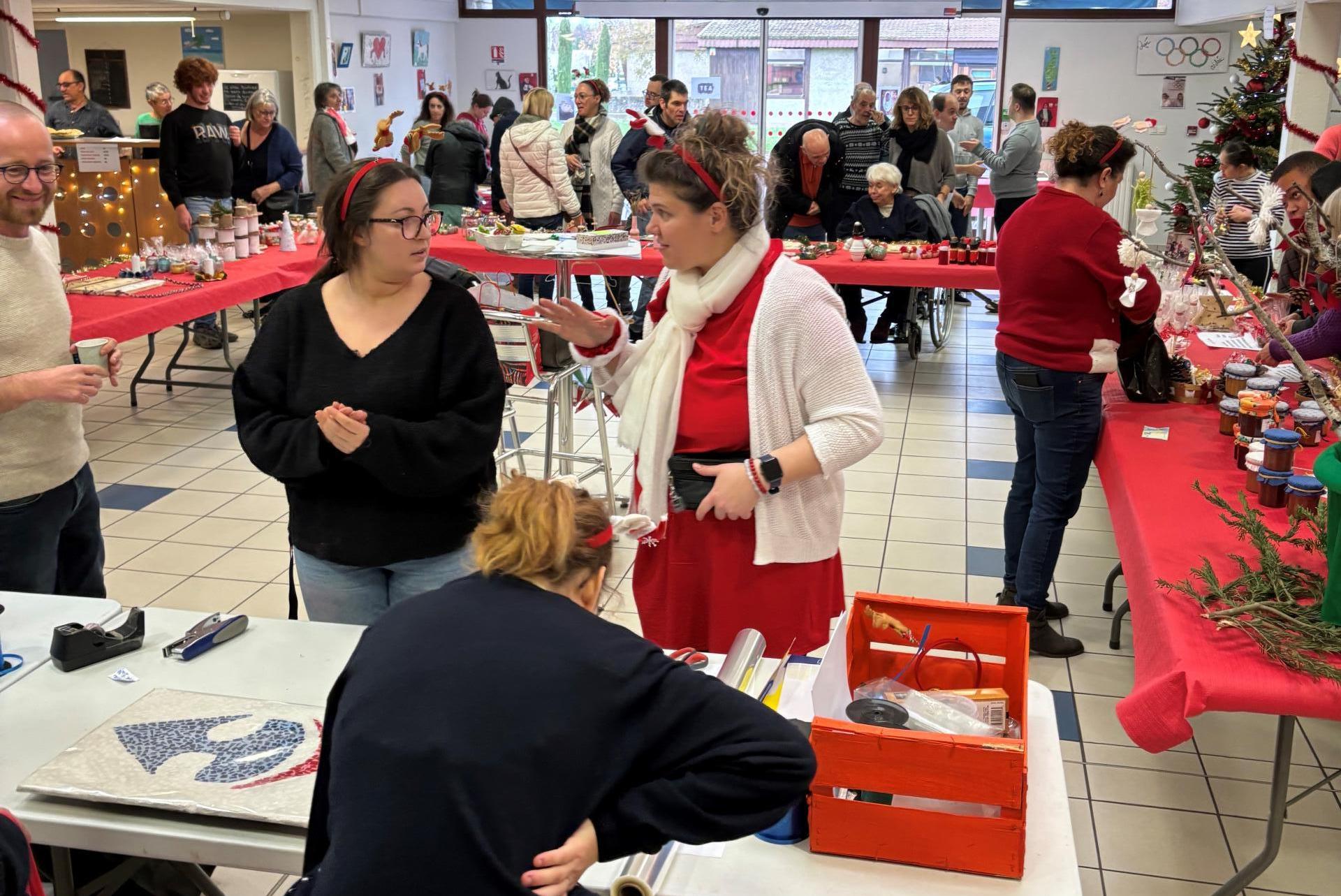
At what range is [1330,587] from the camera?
2.33 meters

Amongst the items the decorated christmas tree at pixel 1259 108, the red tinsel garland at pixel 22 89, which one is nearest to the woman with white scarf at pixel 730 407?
the red tinsel garland at pixel 22 89

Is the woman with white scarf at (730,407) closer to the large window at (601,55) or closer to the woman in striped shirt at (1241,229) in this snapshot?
the woman in striped shirt at (1241,229)

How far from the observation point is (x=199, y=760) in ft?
6.40

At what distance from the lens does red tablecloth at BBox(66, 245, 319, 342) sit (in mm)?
5277

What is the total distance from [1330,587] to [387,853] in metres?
1.88

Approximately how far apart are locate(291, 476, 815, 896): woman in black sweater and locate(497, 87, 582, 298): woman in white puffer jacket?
6.75 meters

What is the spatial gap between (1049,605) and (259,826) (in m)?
3.12

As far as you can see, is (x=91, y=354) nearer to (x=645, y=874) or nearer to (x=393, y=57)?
(x=645, y=874)

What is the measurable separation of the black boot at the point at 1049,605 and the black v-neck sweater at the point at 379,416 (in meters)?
2.33

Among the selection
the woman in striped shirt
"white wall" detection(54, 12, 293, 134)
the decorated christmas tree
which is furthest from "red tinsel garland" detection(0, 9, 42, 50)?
the decorated christmas tree

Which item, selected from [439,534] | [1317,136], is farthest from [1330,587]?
[1317,136]

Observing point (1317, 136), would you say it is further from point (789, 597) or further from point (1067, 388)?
point (789, 597)

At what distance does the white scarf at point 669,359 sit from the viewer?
7.54 ft

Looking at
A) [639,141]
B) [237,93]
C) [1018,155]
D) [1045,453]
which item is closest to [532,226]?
[639,141]
